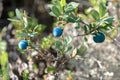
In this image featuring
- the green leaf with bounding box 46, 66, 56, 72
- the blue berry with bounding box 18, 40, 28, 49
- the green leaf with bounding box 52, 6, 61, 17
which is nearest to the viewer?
the green leaf with bounding box 52, 6, 61, 17

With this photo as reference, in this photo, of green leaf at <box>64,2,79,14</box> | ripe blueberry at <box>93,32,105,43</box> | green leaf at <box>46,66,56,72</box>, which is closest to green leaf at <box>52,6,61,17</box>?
green leaf at <box>64,2,79,14</box>

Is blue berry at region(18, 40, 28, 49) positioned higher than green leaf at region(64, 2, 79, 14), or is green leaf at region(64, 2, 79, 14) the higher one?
green leaf at region(64, 2, 79, 14)

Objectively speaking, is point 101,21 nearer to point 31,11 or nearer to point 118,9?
point 118,9

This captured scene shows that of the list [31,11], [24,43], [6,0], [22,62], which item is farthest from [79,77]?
[6,0]

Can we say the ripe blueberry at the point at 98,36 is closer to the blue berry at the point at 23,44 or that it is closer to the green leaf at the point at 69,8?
the green leaf at the point at 69,8

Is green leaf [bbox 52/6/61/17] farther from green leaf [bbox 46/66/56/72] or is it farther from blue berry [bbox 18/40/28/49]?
green leaf [bbox 46/66/56/72]

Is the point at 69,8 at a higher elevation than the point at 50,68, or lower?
higher

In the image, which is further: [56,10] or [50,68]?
[50,68]

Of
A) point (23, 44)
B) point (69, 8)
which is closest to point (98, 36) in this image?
point (69, 8)

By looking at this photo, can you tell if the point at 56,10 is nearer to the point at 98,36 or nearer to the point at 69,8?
the point at 69,8

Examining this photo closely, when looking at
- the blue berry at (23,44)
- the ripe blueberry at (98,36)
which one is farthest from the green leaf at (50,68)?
the ripe blueberry at (98,36)

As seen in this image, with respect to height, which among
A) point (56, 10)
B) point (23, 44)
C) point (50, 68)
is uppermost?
point (56, 10)

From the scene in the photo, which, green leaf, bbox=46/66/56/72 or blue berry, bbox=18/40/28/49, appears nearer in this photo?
blue berry, bbox=18/40/28/49
